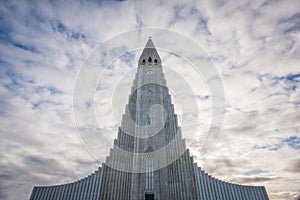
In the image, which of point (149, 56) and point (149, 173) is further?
point (149, 56)

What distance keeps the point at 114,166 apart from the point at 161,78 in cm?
1687

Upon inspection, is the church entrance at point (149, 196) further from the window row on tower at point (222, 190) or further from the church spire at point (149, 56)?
the church spire at point (149, 56)

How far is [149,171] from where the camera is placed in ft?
72.3

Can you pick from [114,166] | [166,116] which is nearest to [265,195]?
[166,116]

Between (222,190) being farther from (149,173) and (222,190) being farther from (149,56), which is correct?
(149,56)

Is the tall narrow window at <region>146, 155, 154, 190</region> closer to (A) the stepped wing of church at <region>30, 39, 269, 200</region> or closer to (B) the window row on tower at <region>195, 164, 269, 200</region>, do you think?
(A) the stepped wing of church at <region>30, 39, 269, 200</region>

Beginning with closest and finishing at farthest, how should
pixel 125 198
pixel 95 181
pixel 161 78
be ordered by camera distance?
pixel 125 198 → pixel 95 181 → pixel 161 78

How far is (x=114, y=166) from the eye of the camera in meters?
21.2

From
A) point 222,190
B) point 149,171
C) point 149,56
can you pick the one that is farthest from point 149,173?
point 149,56

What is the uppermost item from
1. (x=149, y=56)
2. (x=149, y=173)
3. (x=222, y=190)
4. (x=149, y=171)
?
(x=149, y=56)

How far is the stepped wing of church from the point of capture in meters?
20.5

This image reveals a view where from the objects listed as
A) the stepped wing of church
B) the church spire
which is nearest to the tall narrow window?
the stepped wing of church

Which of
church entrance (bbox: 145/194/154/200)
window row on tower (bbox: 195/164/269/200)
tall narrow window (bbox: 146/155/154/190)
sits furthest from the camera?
window row on tower (bbox: 195/164/269/200)

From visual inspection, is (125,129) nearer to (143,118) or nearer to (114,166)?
(143,118)
